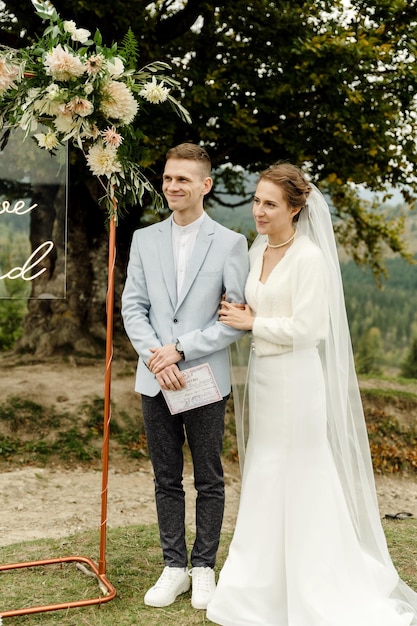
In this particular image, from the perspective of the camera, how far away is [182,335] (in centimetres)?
342

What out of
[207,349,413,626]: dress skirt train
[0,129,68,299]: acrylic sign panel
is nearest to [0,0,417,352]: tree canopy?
[0,129,68,299]: acrylic sign panel

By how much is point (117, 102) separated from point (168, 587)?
2.38 metres

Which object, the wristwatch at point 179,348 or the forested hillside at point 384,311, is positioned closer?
the wristwatch at point 179,348

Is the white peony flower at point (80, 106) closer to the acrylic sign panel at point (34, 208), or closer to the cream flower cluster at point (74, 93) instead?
the cream flower cluster at point (74, 93)

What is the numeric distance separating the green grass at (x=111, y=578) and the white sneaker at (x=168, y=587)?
0.04 meters

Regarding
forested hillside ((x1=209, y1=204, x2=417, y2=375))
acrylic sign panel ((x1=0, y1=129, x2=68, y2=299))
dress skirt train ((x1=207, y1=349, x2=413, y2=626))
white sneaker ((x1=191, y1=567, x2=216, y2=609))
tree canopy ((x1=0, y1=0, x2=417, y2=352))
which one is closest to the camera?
dress skirt train ((x1=207, y1=349, x2=413, y2=626))

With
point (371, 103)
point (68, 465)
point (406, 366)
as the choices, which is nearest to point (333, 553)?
point (68, 465)

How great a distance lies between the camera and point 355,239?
32.2ft

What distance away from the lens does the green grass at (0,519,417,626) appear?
337 cm

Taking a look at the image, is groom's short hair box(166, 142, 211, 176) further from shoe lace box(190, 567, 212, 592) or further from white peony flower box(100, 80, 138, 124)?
shoe lace box(190, 567, 212, 592)

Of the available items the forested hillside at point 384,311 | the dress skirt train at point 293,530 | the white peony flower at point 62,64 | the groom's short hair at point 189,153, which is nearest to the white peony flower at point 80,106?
the white peony flower at point 62,64

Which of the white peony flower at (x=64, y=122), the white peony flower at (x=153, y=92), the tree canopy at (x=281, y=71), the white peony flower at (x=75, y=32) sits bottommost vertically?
the white peony flower at (x=64, y=122)

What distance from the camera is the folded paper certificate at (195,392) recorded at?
3.38m

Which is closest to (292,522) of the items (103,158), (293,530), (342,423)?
(293,530)
